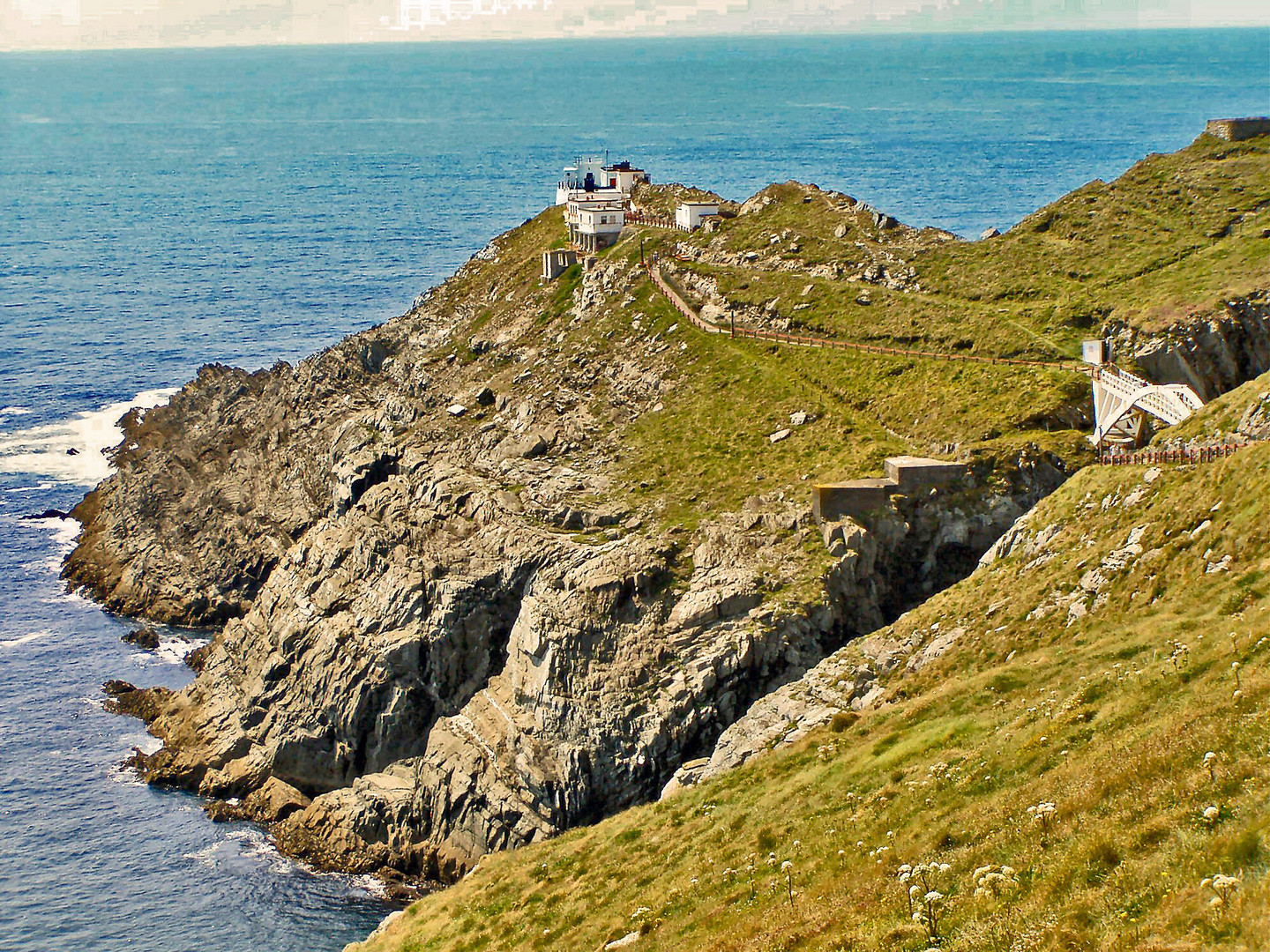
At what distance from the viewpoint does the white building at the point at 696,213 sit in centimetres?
11619

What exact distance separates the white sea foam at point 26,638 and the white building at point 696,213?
62240 millimetres

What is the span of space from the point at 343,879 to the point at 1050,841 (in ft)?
167

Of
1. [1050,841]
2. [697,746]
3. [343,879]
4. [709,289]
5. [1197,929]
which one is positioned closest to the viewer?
[1197,929]

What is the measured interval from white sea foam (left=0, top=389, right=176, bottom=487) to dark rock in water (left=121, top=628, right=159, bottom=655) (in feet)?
114

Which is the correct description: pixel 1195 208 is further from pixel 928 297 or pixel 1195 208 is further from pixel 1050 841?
pixel 1050 841

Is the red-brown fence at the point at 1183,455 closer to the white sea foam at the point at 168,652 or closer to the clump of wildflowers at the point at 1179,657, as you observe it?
the clump of wildflowers at the point at 1179,657

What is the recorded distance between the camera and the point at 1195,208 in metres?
94.5

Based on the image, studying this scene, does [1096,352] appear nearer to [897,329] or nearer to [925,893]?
[897,329]

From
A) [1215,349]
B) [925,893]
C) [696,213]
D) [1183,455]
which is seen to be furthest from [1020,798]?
[696,213]

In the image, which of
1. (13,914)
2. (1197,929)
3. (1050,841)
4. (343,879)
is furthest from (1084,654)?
(13,914)

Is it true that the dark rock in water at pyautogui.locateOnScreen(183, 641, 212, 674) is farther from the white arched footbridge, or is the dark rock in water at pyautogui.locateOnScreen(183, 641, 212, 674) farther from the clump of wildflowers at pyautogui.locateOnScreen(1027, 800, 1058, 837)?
the clump of wildflowers at pyautogui.locateOnScreen(1027, 800, 1058, 837)

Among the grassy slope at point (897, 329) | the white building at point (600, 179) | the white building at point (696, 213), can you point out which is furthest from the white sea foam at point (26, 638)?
the white building at point (600, 179)

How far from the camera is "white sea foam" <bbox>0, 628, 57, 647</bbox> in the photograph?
313 ft

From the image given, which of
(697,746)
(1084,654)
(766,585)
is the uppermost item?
(1084,654)
